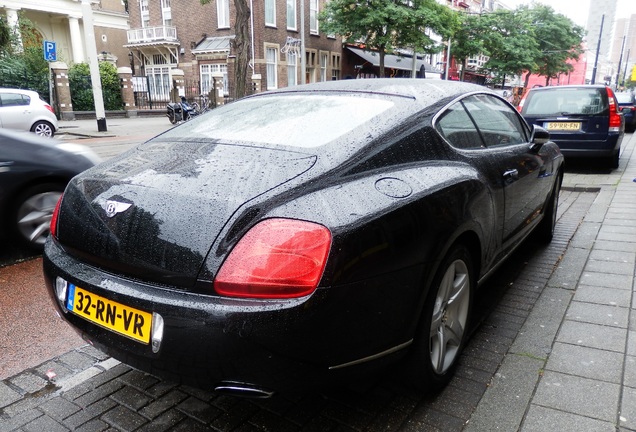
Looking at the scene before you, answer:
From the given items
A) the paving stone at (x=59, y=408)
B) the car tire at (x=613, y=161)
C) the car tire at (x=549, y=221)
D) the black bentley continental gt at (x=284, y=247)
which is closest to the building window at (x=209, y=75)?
the car tire at (x=613, y=161)

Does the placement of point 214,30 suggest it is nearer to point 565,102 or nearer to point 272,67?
point 272,67

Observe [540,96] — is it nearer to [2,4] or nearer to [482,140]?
[482,140]

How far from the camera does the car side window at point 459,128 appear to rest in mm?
2676

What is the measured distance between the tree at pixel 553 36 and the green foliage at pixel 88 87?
3724cm

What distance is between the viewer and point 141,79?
94.7ft

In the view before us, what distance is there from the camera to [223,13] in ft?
100

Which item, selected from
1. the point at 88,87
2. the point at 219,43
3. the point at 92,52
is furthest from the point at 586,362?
the point at 219,43

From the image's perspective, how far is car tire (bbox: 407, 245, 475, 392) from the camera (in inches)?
87.0

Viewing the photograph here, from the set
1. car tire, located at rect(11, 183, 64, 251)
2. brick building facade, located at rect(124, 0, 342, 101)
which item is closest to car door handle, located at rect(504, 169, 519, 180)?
car tire, located at rect(11, 183, 64, 251)

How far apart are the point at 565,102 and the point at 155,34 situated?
30.6m

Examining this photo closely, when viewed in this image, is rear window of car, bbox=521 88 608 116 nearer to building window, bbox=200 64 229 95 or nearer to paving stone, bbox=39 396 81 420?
paving stone, bbox=39 396 81 420

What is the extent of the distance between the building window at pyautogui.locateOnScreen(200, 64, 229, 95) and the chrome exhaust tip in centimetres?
3021

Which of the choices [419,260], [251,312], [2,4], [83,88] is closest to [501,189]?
[419,260]

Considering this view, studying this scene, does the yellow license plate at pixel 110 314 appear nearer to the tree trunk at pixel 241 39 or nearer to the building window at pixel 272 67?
the tree trunk at pixel 241 39
